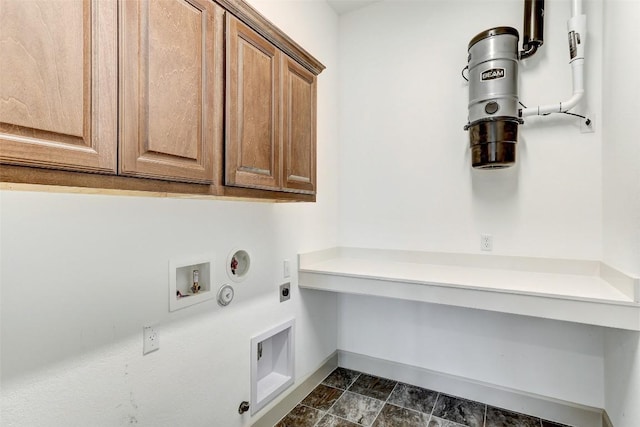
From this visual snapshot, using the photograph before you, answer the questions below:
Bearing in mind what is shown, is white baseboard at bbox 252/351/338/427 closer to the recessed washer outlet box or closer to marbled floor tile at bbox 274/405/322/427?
marbled floor tile at bbox 274/405/322/427

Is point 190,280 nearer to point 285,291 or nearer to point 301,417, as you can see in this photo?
point 285,291

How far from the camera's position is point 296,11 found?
2.25m

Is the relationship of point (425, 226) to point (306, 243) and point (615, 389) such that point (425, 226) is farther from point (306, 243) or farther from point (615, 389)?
point (615, 389)

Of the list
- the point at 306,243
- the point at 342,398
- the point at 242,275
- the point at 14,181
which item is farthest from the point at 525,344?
the point at 14,181

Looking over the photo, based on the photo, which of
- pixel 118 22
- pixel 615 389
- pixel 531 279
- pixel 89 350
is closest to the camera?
pixel 118 22

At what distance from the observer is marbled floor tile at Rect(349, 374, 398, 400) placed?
2.32 m

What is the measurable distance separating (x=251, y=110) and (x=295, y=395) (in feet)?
6.18

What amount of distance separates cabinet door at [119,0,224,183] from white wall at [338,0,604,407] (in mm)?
1695

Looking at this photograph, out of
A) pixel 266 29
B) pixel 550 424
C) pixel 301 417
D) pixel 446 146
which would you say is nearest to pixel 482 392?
pixel 550 424

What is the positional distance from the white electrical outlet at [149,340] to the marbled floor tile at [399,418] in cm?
145

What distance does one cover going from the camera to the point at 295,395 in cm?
218

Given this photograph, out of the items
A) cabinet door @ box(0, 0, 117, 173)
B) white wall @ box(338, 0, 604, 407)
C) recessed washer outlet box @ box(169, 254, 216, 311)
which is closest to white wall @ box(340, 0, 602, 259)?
white wall @ box(338, 0, 604, 407)

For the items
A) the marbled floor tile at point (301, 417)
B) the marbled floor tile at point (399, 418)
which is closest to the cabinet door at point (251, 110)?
the marbled floor tile at point (301, 417)

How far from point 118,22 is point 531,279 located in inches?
89.9
